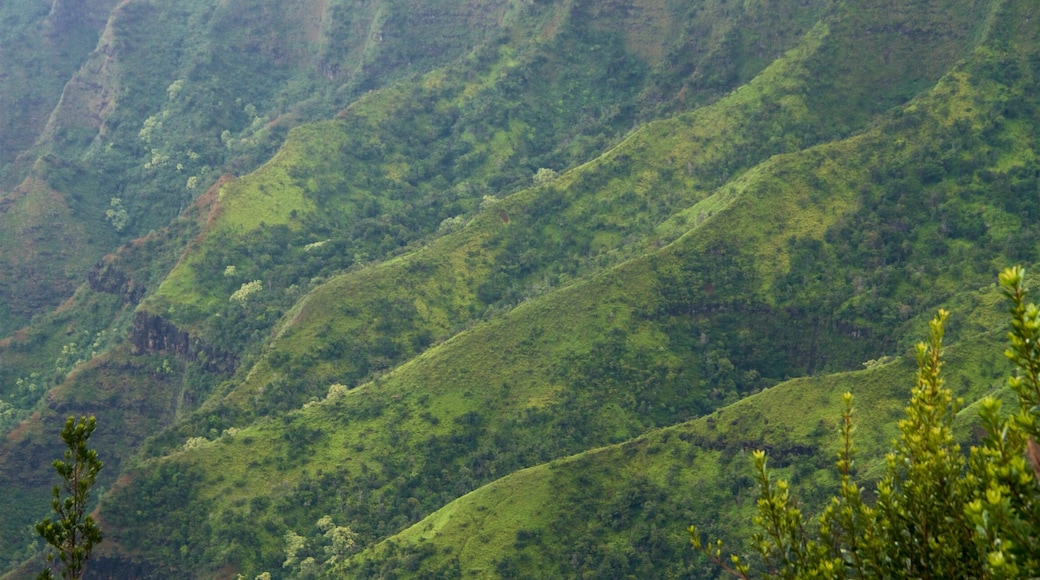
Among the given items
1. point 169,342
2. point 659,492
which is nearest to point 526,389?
point 659,492

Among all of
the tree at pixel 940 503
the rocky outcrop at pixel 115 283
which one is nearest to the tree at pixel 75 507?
the tree at pixel 940 503

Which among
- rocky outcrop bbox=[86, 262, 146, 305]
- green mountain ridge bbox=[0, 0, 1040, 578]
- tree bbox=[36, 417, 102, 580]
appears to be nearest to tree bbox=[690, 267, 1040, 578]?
tree bbox=[36, 417, 102, 580]

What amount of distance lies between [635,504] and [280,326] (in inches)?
2601

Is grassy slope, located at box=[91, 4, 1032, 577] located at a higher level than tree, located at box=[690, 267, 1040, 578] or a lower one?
lower

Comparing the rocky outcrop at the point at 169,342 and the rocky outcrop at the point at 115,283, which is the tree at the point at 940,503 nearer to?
the rocky outcrop at the point at 169,342

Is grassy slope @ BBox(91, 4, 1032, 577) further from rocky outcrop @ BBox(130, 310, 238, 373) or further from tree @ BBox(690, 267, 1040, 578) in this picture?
tree @ BBox(690, 267, 1040, 578)

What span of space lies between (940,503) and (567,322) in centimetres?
10801

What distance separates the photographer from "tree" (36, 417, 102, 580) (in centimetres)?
2183

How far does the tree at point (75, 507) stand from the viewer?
21.8m

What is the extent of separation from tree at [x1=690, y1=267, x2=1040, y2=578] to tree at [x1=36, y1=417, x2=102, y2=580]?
12.7 m

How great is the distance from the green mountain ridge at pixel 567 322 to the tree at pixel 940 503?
246 ft

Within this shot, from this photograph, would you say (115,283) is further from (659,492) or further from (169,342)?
(659,492)

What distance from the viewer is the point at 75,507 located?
76.2 feet

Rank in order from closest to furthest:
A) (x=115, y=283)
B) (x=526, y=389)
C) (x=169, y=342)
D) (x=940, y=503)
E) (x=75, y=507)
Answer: (x=940, y=503) < (x=75, y=507) < (x=526, y=389) < (x=169, y=342) < (x=115, y=283)
